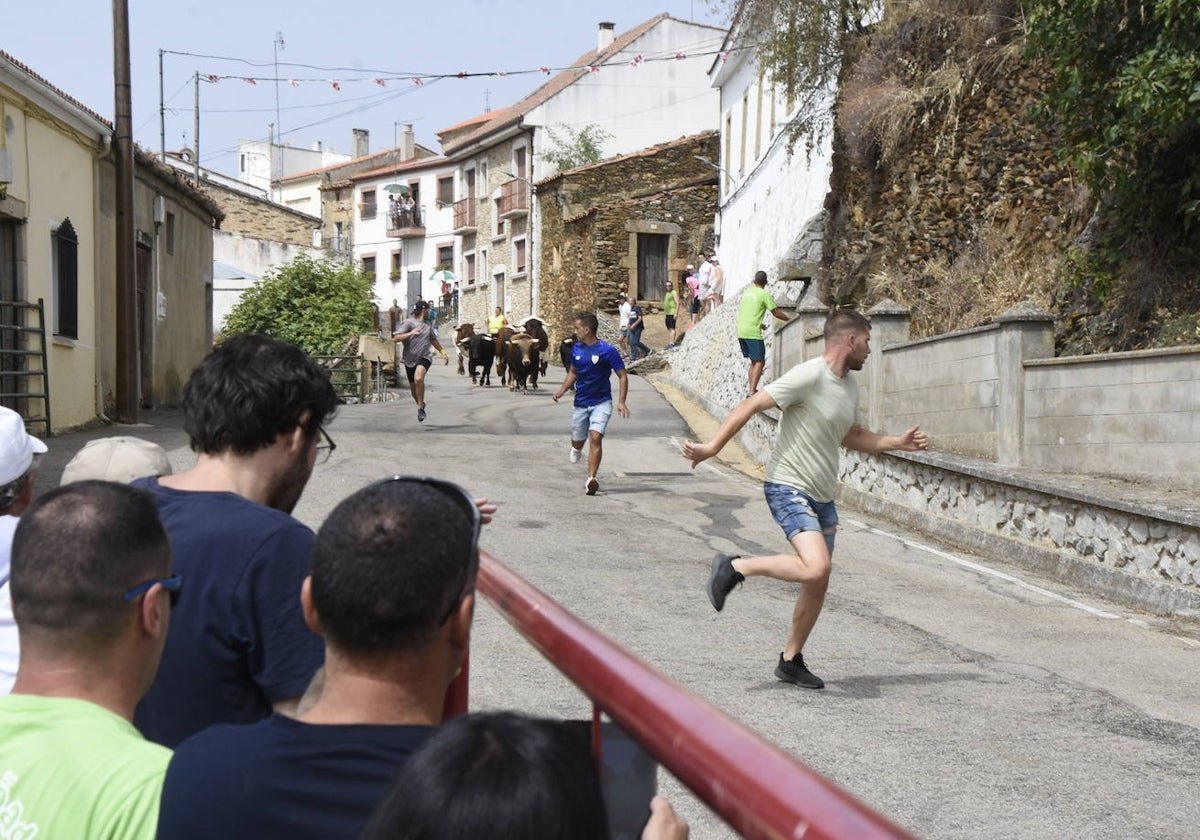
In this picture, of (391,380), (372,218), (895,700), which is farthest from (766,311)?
(372,218)

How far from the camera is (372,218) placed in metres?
72.3

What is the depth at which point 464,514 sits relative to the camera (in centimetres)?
224

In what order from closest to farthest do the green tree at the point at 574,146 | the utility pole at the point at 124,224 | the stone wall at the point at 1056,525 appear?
1. the stone wall at the point at 1056,525
2. the utility pole at the point at 124,224
3. the green tree at the point at 574,146

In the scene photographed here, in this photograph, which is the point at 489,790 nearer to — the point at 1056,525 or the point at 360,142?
the point at 1056,525

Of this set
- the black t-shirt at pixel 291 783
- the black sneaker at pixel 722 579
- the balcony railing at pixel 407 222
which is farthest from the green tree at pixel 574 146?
the black t-shirt at pixel 291 783

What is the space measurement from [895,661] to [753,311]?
13631 millimetres

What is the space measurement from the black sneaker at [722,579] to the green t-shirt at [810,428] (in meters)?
0.50

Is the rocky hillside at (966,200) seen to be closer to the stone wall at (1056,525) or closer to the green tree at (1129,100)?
the green tree at (1129,100)

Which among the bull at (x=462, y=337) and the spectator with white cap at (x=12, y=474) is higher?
the spectator with white cap at (x=12, y=474)

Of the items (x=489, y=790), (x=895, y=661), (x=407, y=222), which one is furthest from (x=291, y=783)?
(x=407, y=222)

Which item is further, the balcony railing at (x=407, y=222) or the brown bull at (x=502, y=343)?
the balcony railing at (x=407, y=222)

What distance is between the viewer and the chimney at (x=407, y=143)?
77.9 m

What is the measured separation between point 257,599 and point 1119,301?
12294mm

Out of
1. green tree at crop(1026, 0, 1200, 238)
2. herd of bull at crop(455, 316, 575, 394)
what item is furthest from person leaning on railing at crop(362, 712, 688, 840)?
herd of bull at crop(455, 316, 575, 394)
